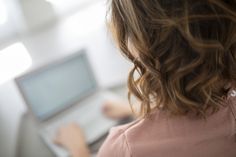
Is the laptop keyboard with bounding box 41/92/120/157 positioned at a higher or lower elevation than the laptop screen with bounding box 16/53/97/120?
lower

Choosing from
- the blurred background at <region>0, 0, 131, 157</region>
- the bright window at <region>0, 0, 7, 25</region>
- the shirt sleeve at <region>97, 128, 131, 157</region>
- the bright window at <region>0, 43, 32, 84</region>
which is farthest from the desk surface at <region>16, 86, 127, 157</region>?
the shirt sleeve at <region>97, 128, 131, 157</region>

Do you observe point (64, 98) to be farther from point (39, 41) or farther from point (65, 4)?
point (65, 4)

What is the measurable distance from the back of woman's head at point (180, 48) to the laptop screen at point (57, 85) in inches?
19.1

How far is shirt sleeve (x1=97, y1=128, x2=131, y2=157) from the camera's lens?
23.6 inches

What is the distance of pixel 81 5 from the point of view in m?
1.22

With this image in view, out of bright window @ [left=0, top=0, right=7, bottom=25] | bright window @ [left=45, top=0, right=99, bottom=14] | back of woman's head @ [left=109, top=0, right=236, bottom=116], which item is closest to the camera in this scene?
back of woman's head @ [left=109, top=0, right=236, bottom=116]

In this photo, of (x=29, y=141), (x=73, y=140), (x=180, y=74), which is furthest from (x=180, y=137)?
(x=29, y=141)

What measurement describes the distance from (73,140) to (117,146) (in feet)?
1.52

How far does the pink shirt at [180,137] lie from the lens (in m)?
0.58

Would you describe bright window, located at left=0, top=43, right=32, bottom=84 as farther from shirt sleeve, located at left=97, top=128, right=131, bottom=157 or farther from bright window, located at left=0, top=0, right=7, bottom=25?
shirt sleeve, located at left=97, top=128, right=131, bottom=157

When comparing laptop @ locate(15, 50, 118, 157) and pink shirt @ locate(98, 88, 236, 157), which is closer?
pink shirt @ locate(98, 88, 236, 157)

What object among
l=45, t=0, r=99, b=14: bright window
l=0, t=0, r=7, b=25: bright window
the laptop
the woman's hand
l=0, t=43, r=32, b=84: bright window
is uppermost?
l=0, t=0, r=7, b=25: bright window

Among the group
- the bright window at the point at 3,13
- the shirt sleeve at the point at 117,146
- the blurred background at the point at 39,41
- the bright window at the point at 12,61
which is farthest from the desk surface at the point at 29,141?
the shirt sleeve at the point at 117,146

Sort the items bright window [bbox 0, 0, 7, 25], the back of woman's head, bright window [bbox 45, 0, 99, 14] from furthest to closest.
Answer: bright window [bbox 45, 0, 99, 14]
bright window [bbox 0, 0, 7, 25]
the back of woman's head
